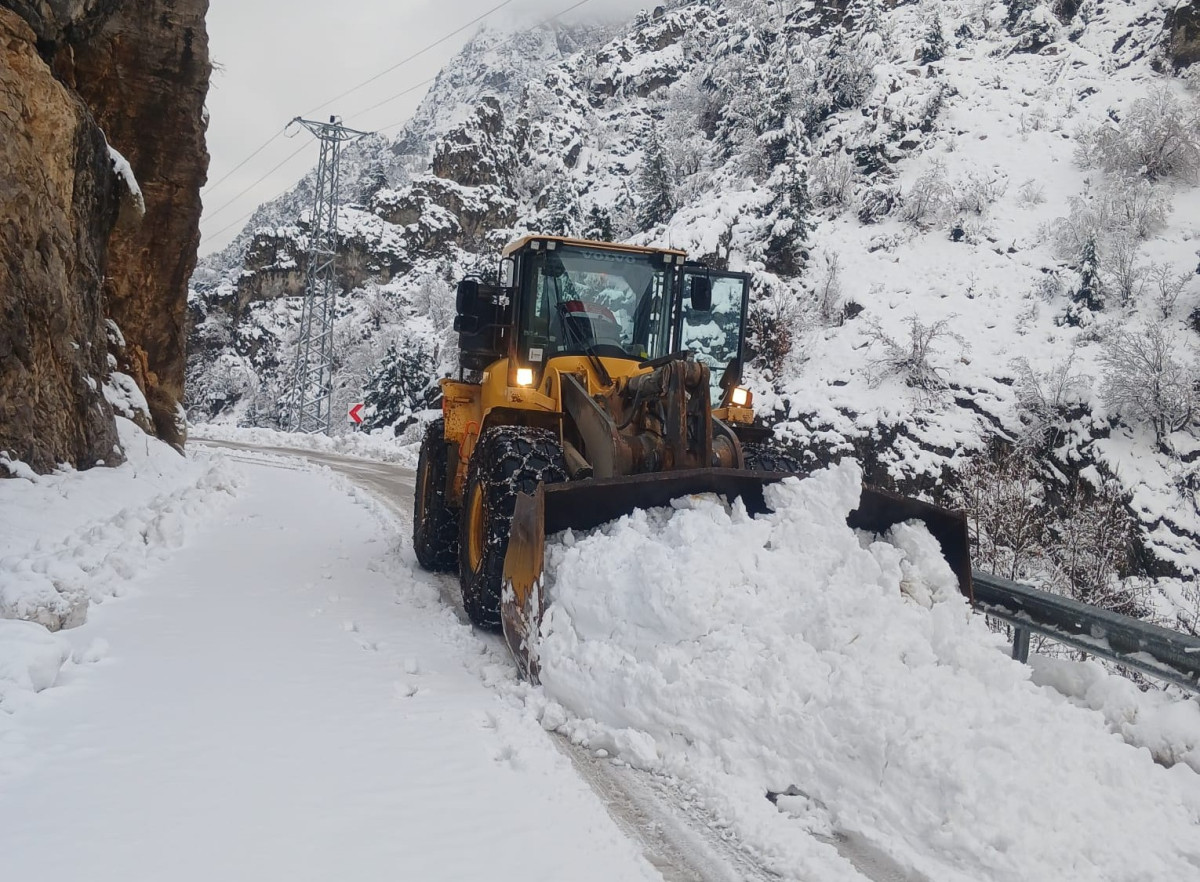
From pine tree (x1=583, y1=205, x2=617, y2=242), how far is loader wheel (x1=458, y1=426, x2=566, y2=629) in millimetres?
26003

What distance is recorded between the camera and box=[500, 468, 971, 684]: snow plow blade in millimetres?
4062

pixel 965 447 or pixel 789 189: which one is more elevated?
pixel 789 189

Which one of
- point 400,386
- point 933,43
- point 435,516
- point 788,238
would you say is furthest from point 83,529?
point 933,43

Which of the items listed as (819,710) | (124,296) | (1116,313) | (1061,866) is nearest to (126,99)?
(124,296)

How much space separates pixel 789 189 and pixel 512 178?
4839cm

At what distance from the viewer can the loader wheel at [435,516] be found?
22.4ft

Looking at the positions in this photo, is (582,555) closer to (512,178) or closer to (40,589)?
(40,589)

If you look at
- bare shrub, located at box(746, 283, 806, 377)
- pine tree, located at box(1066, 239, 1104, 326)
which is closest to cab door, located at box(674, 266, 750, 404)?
bare shrub, located at box(746, 283, 806, 377)

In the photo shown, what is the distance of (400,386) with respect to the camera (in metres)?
30.8

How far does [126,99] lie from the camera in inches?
464

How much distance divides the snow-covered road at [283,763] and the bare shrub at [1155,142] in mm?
21460

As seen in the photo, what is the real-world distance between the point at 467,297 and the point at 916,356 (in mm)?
12526

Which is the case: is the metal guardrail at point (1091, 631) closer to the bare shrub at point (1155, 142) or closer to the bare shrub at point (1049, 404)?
the bare shrub at point (1049, 404)

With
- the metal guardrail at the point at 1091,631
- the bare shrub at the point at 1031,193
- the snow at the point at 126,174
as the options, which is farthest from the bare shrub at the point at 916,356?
the snow at the point at 126,174
